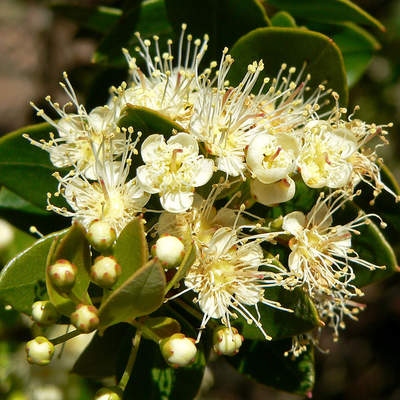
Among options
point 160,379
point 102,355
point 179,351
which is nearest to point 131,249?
point 179,351

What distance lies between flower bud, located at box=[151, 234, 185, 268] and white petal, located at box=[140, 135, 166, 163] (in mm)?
253

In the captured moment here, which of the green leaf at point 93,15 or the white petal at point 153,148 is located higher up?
the white petal at point 153,148

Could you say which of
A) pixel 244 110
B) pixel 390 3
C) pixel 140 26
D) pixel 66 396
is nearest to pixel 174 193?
pixel 244 110

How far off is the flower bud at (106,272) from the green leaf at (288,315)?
0.47 meters

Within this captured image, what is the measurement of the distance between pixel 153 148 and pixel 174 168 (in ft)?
0.26

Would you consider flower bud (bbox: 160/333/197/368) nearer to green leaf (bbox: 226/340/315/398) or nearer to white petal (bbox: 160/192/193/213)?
white petal (bbox: 160/192/193/213)

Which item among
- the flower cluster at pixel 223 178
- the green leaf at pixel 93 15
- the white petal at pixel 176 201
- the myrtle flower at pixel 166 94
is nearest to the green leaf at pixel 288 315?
the flower cluster at pixel 223 178

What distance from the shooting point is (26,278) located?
1.50 meters

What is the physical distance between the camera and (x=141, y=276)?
3.87ft

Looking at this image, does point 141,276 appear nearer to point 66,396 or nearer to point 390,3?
point 66,396

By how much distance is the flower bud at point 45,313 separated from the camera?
1366mm

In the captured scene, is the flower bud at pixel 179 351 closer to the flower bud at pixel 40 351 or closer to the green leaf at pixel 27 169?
the flower bud at pixel 40 351

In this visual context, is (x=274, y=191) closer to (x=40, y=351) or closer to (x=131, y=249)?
(x=131, y=249)

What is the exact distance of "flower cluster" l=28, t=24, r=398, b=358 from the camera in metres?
1.43
